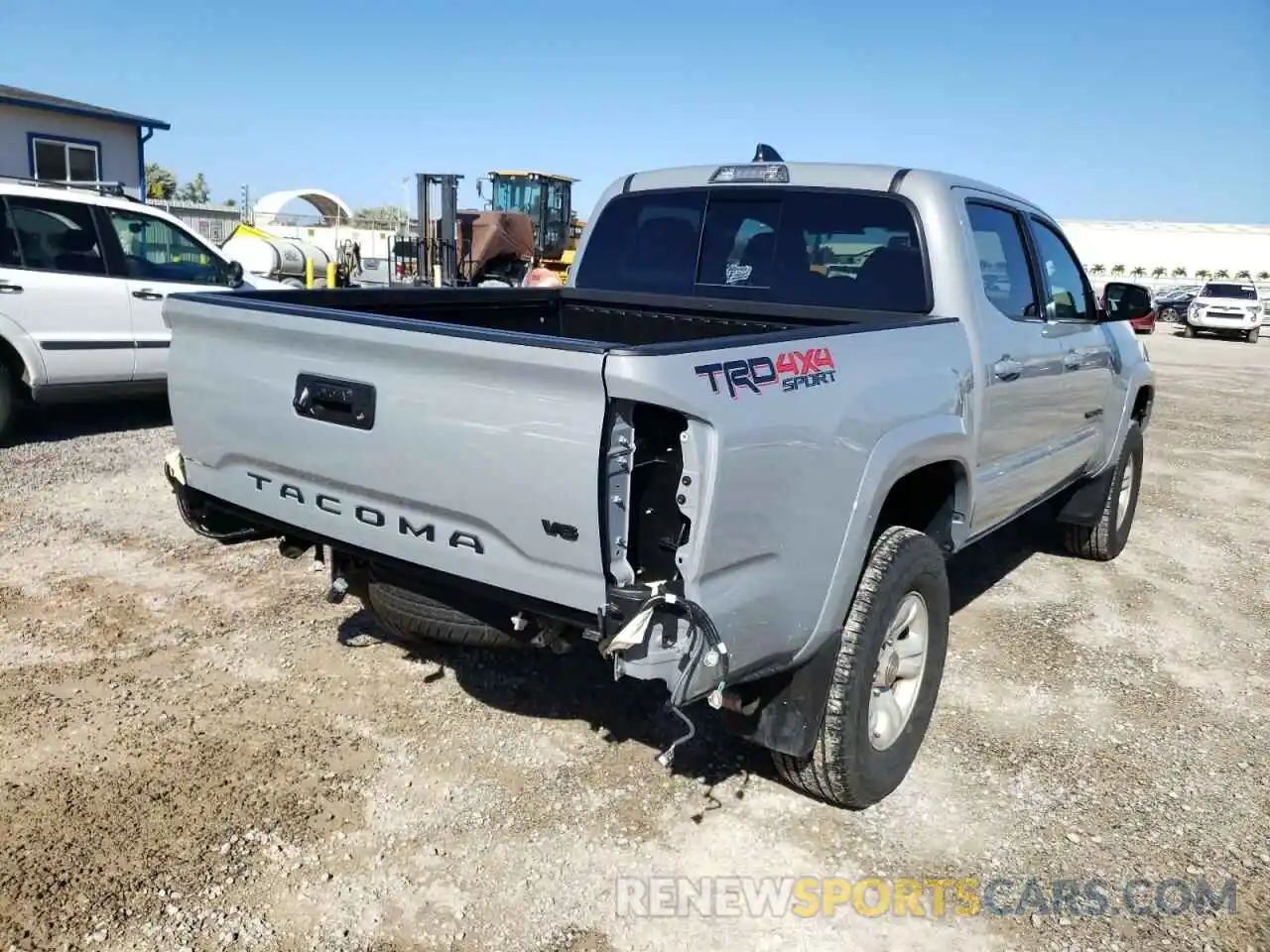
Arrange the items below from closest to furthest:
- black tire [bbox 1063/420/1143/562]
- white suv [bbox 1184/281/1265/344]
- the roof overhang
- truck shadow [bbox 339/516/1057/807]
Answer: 1. truck shadow [bbox 339/516/1057/807]
2. black tire [bbox 1063/420/1143/562]
3. the roof overhang
4. white suv [bbox 1184/281/1265/344]

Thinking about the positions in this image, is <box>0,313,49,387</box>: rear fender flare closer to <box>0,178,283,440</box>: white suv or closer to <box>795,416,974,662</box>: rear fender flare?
<box>0,178,283,440</box>: white suv

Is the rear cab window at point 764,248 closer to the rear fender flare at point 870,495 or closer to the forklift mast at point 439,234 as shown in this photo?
the rear fender flare at point 870,495

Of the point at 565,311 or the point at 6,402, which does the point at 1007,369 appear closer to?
the point at 565,311

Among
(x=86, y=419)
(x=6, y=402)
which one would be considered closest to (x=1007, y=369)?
(x=6, y=402)

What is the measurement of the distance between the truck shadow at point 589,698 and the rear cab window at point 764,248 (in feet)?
5.59

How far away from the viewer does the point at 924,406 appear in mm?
3195

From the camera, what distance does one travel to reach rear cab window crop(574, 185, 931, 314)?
3863 mm

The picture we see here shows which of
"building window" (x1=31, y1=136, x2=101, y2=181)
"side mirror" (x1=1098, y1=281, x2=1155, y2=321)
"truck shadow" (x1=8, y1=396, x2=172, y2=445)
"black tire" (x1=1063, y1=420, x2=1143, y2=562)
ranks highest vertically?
"building window" (x1=31, y1=136, x2=101, y2=181)

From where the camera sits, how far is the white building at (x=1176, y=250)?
63562mm

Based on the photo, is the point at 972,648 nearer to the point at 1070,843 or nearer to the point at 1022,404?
the point at 1022,404

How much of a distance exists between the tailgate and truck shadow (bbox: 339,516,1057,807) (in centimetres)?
75

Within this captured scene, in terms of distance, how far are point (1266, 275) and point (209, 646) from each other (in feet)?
235

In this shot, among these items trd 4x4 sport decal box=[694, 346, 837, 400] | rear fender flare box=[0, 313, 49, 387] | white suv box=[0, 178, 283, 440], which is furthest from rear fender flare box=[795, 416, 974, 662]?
rear fender flare box=[0, 313, 49, 387]

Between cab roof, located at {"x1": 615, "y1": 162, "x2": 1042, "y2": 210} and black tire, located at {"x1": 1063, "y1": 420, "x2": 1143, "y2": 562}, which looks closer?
cab roof, located at {"x1": 615, "y1": 162, "x2": 1042, "y2": 210}
